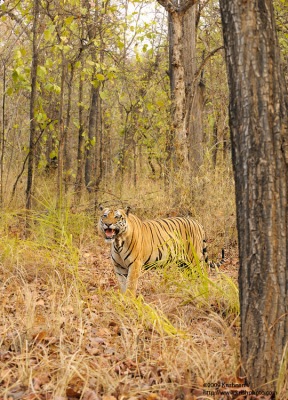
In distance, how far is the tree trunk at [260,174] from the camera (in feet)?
10.6

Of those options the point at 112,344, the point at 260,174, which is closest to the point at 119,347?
the point at 112,344

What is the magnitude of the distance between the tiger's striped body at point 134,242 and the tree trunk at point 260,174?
2.40m

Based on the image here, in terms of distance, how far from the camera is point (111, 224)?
614 centimetres

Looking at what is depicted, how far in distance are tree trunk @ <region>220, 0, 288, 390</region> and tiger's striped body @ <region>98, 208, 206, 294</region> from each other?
2.40 m

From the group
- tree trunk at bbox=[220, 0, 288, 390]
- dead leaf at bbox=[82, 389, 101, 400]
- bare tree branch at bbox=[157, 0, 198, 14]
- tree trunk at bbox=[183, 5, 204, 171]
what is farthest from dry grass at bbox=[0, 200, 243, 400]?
tree trunk at bbox=[183, 5, 204, 171]

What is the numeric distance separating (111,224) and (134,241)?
1.45 feet

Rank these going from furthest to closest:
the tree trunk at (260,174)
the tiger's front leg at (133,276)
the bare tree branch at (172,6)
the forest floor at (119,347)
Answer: the bare tree branch at (172,6)
the tiger's front leg at (133,276)
the forest floor at (119,347)
the tree trunk at (260,174)

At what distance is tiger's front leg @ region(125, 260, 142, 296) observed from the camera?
19.9ft

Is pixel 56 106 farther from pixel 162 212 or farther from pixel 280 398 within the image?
pixel 280 398

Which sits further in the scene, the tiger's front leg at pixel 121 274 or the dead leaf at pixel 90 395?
the tiger's front leg at pixel 121 274

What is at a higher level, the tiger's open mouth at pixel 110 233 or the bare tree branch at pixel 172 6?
the bare tree branch at pixel 172 6

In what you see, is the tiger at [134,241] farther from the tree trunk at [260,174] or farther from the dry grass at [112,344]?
the tree trunk at [260,174]

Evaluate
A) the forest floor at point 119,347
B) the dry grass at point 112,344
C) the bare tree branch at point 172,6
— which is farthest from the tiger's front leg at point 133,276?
the bare tree branch at point 172,6

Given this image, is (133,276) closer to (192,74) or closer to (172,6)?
(172,6)
